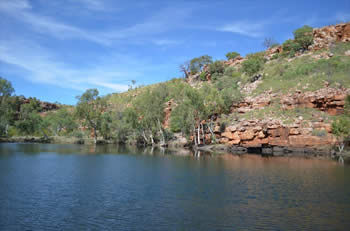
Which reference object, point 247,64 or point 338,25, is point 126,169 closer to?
point 247,64

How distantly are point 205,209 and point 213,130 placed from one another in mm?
53919

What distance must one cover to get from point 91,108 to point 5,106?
33646 millimetres

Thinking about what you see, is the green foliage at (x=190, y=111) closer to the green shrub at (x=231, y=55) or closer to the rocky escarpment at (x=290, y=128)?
the rocky escarpment at (x=290, y=128)

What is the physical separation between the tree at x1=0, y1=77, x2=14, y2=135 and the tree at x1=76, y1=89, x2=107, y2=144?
2770 cm

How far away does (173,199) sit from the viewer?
75.9 ft

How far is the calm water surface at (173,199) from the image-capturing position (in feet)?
58.1

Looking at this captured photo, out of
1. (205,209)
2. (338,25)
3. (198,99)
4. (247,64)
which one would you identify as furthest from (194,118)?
(338,25)

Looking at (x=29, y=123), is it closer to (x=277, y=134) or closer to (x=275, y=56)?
(x=277, y=134)

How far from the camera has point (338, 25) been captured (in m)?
96.6

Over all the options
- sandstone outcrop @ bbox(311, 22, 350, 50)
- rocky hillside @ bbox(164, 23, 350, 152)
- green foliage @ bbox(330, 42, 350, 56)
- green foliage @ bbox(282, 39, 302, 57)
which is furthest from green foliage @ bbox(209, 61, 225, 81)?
green foliage @ bbox(330, 42, 350, 56)

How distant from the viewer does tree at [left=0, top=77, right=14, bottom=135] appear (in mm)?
95688

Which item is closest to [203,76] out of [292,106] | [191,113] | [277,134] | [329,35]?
[329,35]

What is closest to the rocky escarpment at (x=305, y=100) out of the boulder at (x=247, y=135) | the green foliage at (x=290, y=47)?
the boulder at (x=247, y=135)

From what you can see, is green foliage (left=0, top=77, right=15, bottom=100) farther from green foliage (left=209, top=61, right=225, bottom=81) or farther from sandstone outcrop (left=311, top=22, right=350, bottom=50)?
sandstone outcrop (left=311, top=22, right=350, bottom=50)
